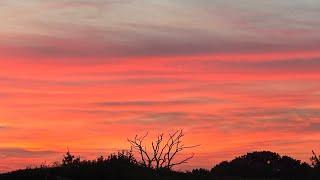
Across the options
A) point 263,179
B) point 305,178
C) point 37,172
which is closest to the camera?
point 37,172

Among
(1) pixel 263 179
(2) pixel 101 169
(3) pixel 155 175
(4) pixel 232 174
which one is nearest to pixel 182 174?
(3) pixel 155 175

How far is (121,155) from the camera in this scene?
121ft

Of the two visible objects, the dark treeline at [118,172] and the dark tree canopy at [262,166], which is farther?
the dark tree canopy at [262,166]

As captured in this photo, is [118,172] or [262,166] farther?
[262,166]

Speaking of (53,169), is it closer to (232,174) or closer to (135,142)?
(135,142)

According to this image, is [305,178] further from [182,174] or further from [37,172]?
[37,172]

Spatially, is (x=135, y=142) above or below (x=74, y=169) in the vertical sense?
above

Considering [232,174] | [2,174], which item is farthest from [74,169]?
[232,174]

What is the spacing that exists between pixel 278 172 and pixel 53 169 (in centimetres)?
2083

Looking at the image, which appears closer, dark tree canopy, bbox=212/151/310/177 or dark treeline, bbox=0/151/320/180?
dark treeline, bbox=0/151/320/180

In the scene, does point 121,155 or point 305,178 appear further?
point 305,178

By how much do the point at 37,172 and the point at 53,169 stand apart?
49.2 inches

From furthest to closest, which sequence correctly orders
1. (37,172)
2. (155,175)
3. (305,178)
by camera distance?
(305,178) → (155,175) → (37,172)

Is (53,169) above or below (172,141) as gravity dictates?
below
